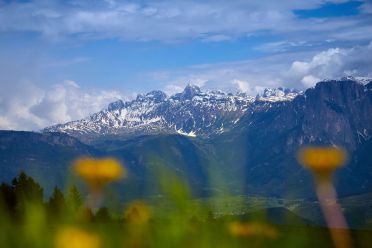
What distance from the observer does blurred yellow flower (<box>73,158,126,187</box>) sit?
112 inches

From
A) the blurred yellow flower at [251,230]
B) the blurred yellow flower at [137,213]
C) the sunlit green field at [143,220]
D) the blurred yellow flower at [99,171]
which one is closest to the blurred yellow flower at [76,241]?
the sunlit green field at [143,220]

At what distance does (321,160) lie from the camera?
277 cm

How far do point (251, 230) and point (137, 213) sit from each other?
32.6 inches

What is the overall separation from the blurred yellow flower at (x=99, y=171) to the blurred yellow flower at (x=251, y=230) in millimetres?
1150

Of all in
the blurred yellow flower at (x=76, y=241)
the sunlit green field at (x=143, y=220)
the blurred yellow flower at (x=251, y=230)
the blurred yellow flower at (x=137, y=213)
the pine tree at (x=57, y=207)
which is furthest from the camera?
the pine tree at (x=57, y=207)

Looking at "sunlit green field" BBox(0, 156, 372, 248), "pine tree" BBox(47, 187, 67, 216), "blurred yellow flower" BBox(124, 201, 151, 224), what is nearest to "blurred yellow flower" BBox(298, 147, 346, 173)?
"sunlit green field" BBox(0, 156, 372, 248)

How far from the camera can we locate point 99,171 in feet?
9.41

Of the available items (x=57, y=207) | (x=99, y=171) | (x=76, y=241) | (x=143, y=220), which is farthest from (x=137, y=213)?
(x=57, y=207)

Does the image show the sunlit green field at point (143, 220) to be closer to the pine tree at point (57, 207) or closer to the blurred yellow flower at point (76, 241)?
the blurred yellow flower at point (76, 241)

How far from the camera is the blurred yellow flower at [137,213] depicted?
3.47 m

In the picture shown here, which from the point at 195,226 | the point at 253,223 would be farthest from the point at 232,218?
the point at 253,223

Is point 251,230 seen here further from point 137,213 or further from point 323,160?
point 323,160

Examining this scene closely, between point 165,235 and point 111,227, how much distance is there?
1.23 meters

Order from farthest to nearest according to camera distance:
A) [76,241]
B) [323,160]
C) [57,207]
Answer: [57,207]
[323,160]
[76,241]
